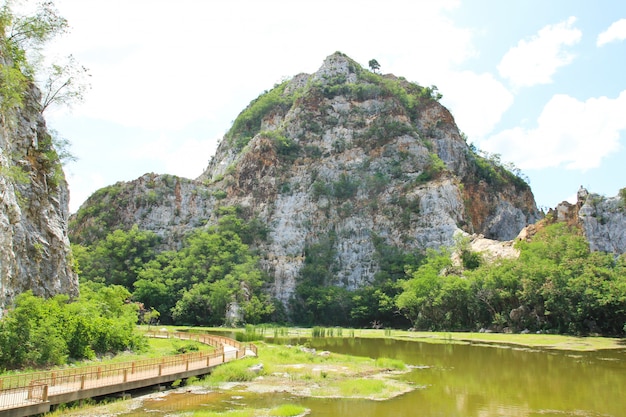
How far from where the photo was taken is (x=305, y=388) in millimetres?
21156

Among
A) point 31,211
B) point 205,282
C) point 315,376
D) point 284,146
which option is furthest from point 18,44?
point 284,146

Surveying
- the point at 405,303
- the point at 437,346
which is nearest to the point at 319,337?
the point at 437,346

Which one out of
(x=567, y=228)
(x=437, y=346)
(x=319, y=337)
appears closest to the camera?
(x=437, y=346)

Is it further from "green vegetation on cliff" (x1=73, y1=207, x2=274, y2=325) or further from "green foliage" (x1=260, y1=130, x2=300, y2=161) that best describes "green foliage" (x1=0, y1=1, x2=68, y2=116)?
"green foliage" (x1=260, y1=130, x2=300, y2=161)

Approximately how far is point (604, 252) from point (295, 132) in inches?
2275

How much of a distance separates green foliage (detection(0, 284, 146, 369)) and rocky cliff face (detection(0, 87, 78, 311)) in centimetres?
187

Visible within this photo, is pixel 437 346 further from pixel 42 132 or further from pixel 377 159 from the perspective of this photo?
pixel 377 159

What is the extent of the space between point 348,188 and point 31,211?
61.4 meters

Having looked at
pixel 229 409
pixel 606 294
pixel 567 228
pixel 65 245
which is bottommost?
pixel 229 409

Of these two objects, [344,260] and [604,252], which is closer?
[604,252]

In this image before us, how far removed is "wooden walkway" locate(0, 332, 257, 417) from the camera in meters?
15.5

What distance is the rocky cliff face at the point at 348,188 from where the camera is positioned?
81375 millimetres

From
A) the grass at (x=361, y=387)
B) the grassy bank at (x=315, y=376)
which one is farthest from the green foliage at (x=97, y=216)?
the grass at (x=361, y=387)

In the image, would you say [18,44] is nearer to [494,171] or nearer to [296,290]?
[296,290]
